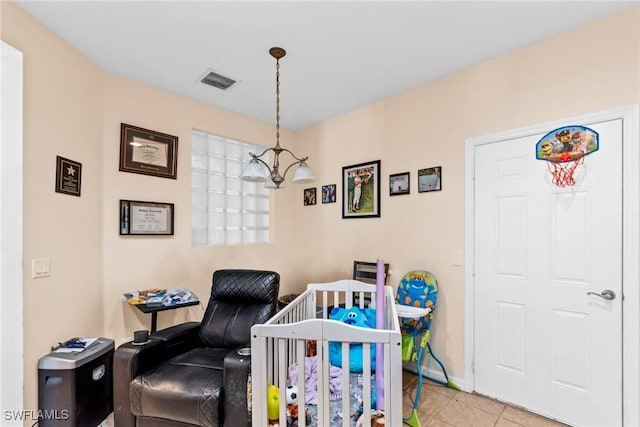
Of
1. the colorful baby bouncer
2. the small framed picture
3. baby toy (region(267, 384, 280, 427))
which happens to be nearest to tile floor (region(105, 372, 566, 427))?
the colorful baby bouncer

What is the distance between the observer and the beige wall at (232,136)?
1.91 metres

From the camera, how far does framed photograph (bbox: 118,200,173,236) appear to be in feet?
8.54

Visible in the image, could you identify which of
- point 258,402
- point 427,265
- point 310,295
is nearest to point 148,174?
point 310,295

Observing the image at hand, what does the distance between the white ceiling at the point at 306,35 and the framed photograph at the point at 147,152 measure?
46 centimetres

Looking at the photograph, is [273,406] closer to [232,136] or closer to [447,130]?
[447,130]

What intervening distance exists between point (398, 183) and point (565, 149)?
126 centimetres

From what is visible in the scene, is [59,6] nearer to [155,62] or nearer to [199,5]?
[155,62]

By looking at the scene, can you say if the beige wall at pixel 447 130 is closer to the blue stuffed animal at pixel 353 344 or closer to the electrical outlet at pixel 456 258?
the electrical outlet at pixel 456 258

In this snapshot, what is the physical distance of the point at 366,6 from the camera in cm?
182

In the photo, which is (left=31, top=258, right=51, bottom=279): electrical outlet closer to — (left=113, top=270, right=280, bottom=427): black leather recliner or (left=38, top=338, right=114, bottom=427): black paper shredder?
(left=38, top=338, right=114, bottom=427): black paper shredder

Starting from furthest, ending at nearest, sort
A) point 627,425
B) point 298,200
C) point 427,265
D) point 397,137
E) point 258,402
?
point 298,200, point 397,137, point 427,265, point 627,425, point 258,402

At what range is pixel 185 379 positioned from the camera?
5.73ft

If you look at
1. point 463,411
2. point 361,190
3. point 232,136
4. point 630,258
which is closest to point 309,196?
point 361,190

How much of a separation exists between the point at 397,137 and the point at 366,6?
133 centimetres
